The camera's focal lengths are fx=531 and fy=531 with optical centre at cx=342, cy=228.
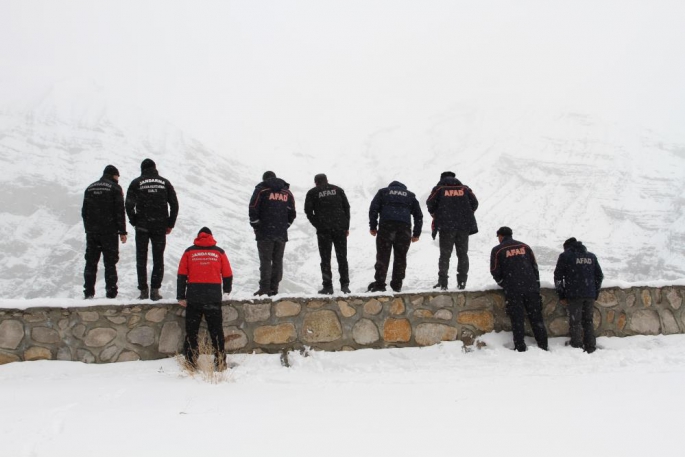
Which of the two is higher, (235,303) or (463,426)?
(235,303)

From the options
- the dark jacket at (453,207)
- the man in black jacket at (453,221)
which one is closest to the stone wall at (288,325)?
the man in black jacket at (453,221)

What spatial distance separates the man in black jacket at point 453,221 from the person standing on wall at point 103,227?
13.3 feet

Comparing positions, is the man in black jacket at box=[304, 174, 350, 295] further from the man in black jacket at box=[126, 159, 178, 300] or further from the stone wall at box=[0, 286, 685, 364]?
the man in black jacket at box=[126, 159, 178, 300]

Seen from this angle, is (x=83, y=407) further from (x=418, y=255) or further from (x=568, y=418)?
(x=418, y=255)

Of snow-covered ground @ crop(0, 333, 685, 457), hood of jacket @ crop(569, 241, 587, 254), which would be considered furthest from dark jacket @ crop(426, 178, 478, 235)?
snow-covered ground @ crop(0, 333, 685, 457)

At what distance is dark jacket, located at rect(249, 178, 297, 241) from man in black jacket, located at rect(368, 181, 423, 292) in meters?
1.21

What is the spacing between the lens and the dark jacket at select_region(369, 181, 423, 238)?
7.23m

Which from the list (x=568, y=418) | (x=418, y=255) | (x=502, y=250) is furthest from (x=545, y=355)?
(x=418, y=255)

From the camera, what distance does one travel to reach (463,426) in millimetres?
3820

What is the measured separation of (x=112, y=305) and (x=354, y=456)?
3998 millimetres

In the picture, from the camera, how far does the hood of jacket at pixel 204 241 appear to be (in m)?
5.96

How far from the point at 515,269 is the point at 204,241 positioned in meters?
3.83

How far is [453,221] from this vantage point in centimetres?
732

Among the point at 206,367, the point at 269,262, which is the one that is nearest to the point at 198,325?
the point at 206,367
